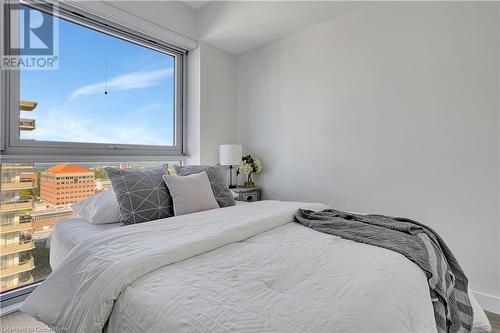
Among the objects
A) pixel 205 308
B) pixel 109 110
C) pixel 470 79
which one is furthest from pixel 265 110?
pixel 205 308

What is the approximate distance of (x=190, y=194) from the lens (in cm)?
202

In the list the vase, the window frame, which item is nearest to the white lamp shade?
the vase

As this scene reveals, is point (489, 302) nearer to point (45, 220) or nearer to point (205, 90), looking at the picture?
point (205, 90)

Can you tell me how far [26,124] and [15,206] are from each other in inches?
25.7

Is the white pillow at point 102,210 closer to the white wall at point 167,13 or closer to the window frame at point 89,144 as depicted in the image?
the window frame at point 89,144

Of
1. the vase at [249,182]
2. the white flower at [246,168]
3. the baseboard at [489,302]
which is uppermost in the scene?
the white flower at [246,168]

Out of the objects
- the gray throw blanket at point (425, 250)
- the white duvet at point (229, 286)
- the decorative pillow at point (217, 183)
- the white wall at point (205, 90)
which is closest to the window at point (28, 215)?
the decorative pillow at point (217, 183)

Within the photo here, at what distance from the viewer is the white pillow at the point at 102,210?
6.23ft

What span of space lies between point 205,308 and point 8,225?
2169 millimetres

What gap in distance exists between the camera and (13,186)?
2064 millimetres

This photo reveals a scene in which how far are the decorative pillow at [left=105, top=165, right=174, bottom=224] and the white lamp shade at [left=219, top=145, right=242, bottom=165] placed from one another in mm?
1157

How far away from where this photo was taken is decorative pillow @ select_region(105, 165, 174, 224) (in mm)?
1828

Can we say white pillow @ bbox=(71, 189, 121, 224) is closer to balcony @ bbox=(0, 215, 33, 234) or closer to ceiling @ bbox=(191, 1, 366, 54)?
Answer: balcony @ bbox=(0, 215, 33, 234)

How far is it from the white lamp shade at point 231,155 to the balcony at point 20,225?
186cm
